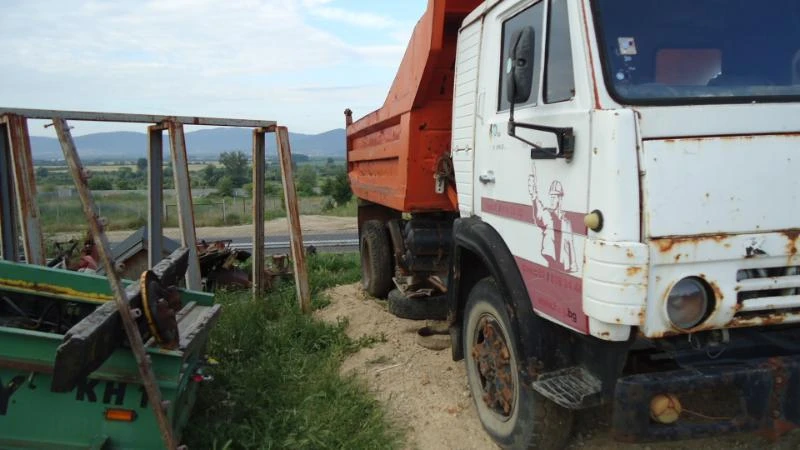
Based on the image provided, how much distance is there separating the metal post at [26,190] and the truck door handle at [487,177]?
378 cm

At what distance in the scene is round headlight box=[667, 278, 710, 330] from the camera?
2.43 m

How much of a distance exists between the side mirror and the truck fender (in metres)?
0.86

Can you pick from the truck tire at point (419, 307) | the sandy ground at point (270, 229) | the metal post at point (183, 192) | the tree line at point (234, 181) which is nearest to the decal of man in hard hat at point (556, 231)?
the truck tire at point (419, 307)

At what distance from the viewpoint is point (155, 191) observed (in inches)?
228

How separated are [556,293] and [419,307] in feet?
10.3

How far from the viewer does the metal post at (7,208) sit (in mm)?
5309

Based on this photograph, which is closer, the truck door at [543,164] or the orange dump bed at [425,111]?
the truck door at [543,164]

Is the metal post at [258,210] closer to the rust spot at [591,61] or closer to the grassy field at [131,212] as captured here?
the rust spot at [591,61]

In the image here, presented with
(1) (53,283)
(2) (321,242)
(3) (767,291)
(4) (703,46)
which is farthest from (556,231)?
(2) (321,242)

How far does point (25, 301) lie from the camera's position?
4.32 metres

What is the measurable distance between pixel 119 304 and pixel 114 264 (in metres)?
0.21

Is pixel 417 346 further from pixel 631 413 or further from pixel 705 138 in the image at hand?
pixel 705 138

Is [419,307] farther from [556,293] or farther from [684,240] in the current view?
[684,240]

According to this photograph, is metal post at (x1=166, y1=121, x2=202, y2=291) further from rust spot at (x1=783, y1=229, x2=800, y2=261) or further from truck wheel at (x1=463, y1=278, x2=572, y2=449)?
rust spot at (x1=783, y1=229, x2=800, y2=261)
